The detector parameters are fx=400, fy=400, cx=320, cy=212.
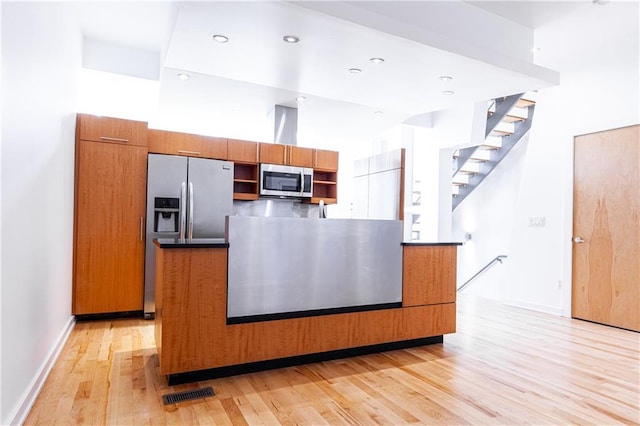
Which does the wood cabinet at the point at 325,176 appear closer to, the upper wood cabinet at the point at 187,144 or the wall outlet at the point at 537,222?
the upper wood cabinet at the point at 187,144

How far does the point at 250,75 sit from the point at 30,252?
7.46 feet

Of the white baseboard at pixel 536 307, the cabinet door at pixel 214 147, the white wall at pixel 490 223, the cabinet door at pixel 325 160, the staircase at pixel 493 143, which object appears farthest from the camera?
the white wall at pixel 490 223

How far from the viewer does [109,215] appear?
4.09 meters

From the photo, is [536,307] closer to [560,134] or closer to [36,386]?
[560,134]

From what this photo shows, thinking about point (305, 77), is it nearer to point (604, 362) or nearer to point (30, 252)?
point (30, 252)

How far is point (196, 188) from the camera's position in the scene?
14.7 ft

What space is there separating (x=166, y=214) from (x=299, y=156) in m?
1.83

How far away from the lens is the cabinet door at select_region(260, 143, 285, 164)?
16.4ft

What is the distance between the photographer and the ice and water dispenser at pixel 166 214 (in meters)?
4.28

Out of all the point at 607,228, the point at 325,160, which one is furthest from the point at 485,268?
the point at 325,160

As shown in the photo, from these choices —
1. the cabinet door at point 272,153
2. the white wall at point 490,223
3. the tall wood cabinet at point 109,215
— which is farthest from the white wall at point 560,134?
the tall wood cabinet at point 109,215

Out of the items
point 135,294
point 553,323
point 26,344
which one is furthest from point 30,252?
point 553,323

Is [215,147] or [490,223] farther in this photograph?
[490,223]

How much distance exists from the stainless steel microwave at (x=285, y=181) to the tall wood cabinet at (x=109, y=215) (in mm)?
1395
